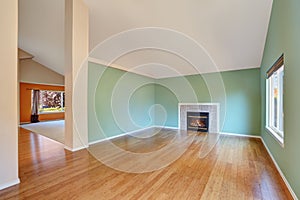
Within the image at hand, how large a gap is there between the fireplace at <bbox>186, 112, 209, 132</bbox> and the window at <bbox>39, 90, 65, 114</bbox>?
7893mm

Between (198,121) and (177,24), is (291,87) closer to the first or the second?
(177,24)

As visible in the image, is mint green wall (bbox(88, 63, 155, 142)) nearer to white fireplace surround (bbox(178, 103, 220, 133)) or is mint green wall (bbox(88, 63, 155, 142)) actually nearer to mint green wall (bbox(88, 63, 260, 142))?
mint green wall (bbox(88, 63, 260, 142))

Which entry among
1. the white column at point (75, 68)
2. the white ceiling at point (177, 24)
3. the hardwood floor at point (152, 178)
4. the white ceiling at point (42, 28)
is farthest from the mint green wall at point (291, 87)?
the white ceiling at point (42, 28)

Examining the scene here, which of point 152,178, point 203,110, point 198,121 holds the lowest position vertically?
point 152,178

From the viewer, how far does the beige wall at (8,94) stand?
1.84 meters

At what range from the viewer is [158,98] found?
6.59 m

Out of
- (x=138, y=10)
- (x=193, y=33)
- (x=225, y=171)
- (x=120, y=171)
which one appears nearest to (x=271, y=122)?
(x=225, y=171)

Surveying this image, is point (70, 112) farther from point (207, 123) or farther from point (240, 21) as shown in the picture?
point (207, 123)

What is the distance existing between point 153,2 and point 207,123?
13.5 ft

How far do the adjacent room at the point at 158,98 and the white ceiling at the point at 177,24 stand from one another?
0.02 meters

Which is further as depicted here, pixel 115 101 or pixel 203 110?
pixel 203 110

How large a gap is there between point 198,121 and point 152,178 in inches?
153

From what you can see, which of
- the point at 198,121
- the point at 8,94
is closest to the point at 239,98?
the point at 198,121

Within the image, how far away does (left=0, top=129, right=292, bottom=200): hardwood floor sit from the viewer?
175cm
